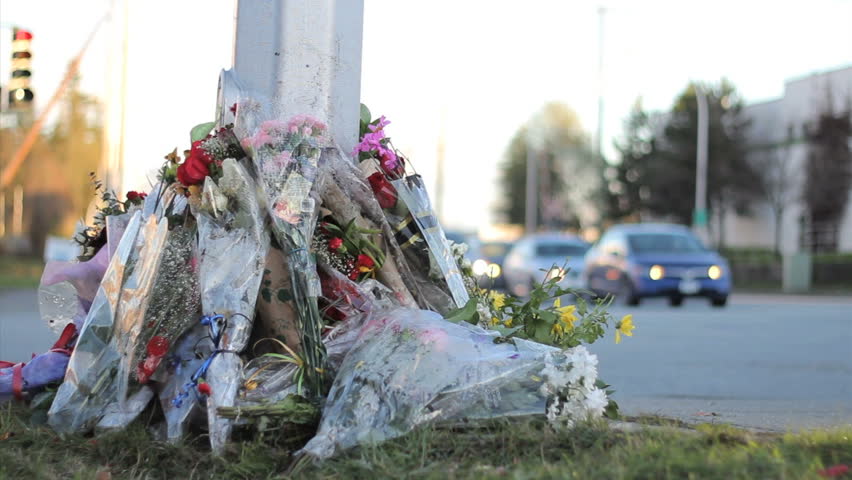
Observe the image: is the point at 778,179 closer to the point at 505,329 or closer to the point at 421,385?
the point at 505,329

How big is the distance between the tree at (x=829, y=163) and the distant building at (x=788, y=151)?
0.46 meters

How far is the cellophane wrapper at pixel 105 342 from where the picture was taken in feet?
13.2

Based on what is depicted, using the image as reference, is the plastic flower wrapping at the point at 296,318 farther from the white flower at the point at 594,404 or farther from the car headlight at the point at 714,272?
the car headlight at the point at 714,272

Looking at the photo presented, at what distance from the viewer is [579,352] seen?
3697 millimetres

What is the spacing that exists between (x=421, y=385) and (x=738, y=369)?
209 inches

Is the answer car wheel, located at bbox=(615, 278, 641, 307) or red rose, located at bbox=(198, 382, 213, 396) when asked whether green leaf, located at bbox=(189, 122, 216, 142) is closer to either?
red rose, located at bbox=(198, 382, 213, 396)

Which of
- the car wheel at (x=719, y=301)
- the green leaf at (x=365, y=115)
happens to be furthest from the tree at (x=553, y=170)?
the green leaf at (x=365, y=115)

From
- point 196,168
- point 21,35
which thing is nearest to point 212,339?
point 196,168

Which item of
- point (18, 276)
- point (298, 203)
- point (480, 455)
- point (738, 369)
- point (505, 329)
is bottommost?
point (18, 276)

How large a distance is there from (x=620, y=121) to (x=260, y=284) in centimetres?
4926

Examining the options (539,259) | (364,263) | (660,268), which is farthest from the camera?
(539,259)

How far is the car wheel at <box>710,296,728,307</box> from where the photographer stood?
18.0 meters

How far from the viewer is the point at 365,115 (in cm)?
518

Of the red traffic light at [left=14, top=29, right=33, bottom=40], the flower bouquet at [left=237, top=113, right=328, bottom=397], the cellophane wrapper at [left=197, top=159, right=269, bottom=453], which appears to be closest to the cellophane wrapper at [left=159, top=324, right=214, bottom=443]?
the cellophane wrapper at [left=197, top=159, right=269, bottom=453]
